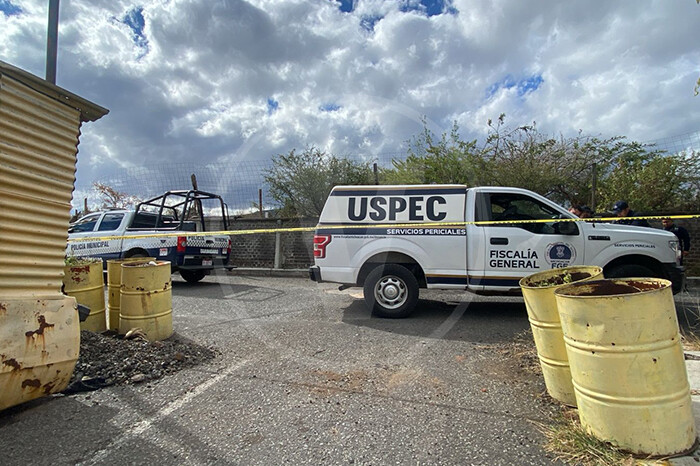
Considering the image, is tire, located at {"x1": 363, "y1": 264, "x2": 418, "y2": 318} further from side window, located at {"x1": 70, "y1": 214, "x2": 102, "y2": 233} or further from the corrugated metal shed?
side window, located at {"x1": 70, "y1": 214, "x2": 102, "y2": 233}

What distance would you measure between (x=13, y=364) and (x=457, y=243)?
5045 millimetres

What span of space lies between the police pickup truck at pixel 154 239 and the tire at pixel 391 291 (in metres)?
4.67

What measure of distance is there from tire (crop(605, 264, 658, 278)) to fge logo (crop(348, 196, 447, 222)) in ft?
8.47

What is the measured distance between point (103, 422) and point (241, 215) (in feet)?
35.8

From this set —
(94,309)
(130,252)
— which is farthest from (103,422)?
(130,252)

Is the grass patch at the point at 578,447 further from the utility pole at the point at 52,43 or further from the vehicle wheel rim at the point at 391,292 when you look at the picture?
the utility pole at the point at 52,43

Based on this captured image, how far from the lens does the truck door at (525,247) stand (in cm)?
547

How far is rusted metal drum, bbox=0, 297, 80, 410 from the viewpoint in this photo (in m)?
2.52

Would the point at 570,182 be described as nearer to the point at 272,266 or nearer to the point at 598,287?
the point at 272,266

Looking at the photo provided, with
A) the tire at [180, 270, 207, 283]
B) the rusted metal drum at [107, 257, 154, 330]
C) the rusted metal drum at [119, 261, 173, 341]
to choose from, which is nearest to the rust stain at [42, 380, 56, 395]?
the rusted metal drum at [119, 261, 173, 341]

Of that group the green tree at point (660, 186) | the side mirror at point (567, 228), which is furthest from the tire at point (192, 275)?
the green tree at point (660, 186)

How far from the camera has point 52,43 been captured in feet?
10.8

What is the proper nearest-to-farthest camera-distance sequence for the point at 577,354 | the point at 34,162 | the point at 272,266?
1. the point at 577,354
2. the point at 34,162
3. the point at 272,266

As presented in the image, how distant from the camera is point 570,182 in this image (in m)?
12.1
